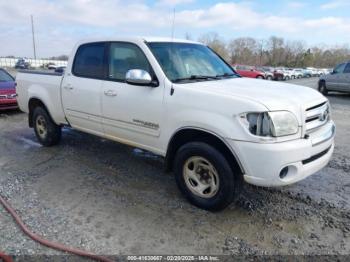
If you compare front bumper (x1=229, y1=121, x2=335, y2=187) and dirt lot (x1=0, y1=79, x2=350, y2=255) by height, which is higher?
front bumper (x1=229, y1=121, x2=335, y2=187)

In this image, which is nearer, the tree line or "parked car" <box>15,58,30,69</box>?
"parked car" <box>15,58,30,69</box>

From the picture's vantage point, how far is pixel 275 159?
3.00m

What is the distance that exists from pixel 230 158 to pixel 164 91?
110 centimetres

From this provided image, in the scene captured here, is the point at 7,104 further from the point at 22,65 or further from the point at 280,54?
the point at 280,54

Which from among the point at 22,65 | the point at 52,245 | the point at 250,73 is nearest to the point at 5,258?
the point at 52,245

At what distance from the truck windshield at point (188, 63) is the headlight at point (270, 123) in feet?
3.67

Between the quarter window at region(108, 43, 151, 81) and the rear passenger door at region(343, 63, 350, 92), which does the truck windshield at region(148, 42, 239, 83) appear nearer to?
the quarter window at region(108, 43, 151, 81)

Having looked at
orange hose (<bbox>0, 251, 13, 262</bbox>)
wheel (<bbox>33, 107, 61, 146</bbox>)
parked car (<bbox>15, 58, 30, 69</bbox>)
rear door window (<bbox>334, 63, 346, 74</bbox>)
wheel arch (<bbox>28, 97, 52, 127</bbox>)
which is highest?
rear door window (<bbox>334, 63, 346, 74</bbox>)

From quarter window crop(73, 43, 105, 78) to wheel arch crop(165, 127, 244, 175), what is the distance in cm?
159

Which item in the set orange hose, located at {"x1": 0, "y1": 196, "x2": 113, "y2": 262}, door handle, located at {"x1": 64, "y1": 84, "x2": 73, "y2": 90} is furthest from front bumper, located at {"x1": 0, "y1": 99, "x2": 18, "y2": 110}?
orange hose, located at {"x1": 0, "y1": 196, "x2": 113, "y2": 262}

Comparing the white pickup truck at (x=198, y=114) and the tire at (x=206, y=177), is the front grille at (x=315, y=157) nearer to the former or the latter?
the white pickup truck at (x=198, y=114)

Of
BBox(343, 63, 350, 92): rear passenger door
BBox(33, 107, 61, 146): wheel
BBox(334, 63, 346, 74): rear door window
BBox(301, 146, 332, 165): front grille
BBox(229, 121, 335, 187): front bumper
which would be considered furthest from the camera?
BBox(334, 63, 346, 74): rear door window

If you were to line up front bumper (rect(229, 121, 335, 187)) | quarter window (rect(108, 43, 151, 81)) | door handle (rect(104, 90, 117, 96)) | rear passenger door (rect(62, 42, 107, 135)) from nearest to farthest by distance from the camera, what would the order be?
1. front bumper (rect(229, 121, 335, 187))
2. quarter window (rect(108, 43, 151, 81))
3. door handle (rect(104, 90, 117, 96))
4. rear passenger door (rect(62, 42, 107, 135))

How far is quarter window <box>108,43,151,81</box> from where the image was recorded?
13.4 ft
